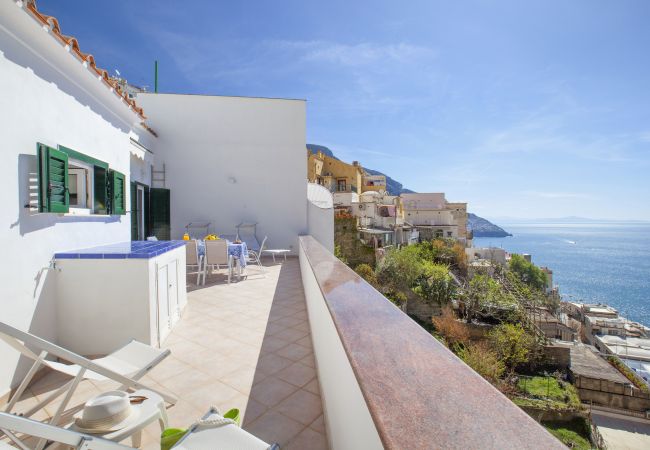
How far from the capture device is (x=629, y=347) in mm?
30938

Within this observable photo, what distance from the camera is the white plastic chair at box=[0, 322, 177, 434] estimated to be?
1947 millimetres

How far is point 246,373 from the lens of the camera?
3285 mm

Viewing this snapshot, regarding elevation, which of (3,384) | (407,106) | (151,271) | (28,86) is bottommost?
(3,384)

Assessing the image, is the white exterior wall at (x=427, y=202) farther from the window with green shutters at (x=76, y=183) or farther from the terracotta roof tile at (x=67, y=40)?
the terracotta roof tile at (x=67, y=40)

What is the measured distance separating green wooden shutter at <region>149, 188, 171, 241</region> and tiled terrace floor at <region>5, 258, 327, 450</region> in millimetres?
5710

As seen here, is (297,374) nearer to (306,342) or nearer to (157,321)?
(306,342)

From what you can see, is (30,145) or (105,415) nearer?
(105,415)

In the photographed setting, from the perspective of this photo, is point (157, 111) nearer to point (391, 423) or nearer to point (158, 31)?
point (158, 31)

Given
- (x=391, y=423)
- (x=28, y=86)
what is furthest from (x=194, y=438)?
(x=28, y=86)

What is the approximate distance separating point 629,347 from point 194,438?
143 ft

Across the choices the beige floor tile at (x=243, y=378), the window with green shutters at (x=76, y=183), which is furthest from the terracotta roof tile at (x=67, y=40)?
the beige floor tile at (x=243, y=378)

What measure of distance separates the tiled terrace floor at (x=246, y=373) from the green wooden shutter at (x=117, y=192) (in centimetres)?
198

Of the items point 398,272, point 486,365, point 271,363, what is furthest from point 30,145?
point 398,272

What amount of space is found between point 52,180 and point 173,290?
1.94 meters
